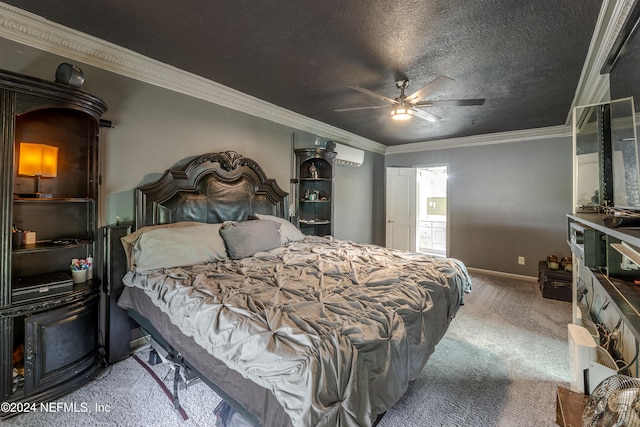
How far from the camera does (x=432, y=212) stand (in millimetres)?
7836

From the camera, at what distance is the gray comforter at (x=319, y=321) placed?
100 cm

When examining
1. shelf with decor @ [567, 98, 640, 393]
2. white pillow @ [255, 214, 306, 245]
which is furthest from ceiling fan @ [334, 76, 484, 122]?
white pillow @ [255, 214, 306, 245]

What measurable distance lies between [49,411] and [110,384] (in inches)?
12.4

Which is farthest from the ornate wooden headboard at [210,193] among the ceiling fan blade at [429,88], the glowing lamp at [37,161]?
the ceiling fan blade at [429,88]

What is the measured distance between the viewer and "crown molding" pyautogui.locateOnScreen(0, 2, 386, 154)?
1.88 m

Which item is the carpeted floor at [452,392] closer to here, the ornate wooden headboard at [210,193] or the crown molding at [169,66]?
the ornate wooden headboard at [210,193]

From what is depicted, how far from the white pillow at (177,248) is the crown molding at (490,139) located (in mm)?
4771

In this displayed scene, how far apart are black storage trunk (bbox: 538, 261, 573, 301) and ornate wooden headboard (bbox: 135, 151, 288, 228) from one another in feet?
12.8

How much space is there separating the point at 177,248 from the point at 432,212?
7.20 meters

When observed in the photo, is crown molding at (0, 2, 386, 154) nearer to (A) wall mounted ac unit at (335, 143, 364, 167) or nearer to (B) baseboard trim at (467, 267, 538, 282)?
(A) wall mounted ac unit at (335, 143, 364, 167)

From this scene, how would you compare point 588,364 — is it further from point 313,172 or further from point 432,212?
point 432,212

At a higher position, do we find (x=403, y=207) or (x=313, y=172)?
(x=313, y=172)

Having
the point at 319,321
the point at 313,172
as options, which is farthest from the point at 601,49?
the point at 313,172

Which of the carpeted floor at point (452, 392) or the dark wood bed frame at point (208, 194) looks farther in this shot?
the dark wood bed frame at point (208, 194)
